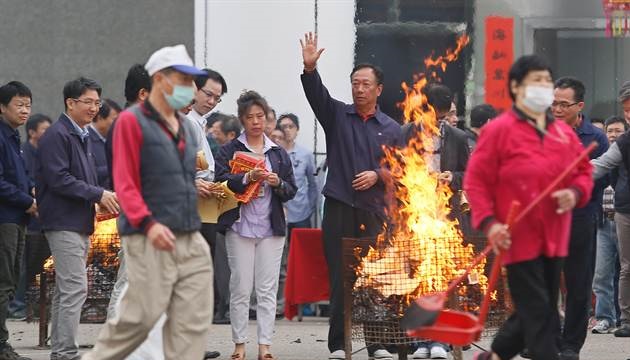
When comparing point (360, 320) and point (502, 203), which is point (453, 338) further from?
point (360, 320)

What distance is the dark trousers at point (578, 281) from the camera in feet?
36.3

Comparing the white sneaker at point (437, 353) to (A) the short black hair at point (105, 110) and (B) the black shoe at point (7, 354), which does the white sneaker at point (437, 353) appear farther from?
(A) the short black hair at point (105, 110)

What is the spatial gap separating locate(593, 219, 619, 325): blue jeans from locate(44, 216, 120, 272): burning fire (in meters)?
5.20

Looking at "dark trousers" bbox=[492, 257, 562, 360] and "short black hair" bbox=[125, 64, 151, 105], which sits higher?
"short black hair" bbox=[125, 64, 151, 105]

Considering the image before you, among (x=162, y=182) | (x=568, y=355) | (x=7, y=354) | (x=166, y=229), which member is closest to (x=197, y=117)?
(x=7, y=354)

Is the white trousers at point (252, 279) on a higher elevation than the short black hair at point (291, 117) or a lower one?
lower

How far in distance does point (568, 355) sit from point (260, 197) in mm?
2638

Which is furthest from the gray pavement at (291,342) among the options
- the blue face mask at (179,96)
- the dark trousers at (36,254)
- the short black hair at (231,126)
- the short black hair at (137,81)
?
the blue face mask at (179,96)

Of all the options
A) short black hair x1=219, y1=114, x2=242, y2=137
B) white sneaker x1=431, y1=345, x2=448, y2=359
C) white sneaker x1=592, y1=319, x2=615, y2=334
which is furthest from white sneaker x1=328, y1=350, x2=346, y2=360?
A: short black hair x1=219, y1=114, x2=242, y2=137

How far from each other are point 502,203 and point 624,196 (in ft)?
18.2

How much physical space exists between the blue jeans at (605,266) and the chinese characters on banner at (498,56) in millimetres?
1845

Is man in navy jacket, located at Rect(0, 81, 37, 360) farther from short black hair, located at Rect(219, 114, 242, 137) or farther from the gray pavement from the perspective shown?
short black hair, located at Rect(219, 114, 242, 137)

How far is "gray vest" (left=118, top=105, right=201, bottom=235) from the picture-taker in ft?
28.1

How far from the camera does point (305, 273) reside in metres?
12.3
